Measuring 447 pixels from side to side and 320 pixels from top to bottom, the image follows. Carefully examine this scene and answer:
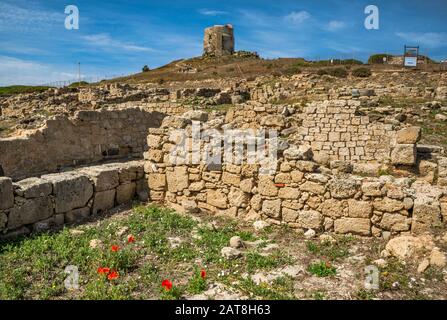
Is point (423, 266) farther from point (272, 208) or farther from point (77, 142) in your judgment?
point (77, 142)

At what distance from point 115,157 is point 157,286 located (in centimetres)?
779

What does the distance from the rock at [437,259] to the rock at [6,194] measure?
5.77m

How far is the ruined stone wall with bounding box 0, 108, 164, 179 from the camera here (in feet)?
29.6

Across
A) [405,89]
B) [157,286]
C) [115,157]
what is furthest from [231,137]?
[405,89]

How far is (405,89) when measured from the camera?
1923 centimetres

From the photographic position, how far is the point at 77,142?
408 inches

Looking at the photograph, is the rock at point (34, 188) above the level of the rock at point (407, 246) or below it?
above

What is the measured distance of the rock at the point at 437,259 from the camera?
423 cm

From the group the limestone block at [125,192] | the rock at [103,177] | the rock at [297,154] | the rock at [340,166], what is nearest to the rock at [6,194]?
Answer: the rock at [103,177]

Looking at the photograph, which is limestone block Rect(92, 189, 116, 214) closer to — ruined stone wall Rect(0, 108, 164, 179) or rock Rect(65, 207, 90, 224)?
rock Rect(65, 207, 90, 224)

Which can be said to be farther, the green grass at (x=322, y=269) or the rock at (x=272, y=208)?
the rock at (x=272, y=208)

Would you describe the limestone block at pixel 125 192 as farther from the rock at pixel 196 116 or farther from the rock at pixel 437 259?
the rock at pixel 437 259

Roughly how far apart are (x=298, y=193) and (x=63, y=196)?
3.86 metres

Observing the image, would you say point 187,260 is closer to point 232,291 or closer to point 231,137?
point 232,291
